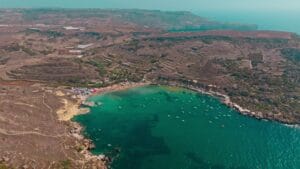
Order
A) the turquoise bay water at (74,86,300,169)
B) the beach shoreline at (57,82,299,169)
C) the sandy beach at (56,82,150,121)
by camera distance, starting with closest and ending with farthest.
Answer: the beach shoreline at (57,82,299,169) < the turquoise bay water at (74,86,300,169) < the sandy beach at (56,82,150,121)

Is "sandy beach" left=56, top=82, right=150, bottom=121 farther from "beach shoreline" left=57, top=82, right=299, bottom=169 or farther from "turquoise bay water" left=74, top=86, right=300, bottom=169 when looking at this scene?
"turquoise bay water" left=74, top=86, right=300, bottom=169

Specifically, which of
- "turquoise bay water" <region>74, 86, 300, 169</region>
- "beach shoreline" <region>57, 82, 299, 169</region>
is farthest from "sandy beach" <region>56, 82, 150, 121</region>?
"turquoise bay water" <region>74, 86, 300, 169</region>

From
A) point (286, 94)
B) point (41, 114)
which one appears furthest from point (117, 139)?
point (286, 94)

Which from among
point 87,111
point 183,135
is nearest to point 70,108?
point 87,111

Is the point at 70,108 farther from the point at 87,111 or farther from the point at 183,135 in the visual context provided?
the point at 183,135

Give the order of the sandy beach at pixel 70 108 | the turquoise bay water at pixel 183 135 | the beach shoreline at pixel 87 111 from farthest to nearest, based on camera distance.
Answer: the sandy beach at pixel 70 108
the turquoise bay water at pixel 183 135
the beach shoreline at pixel 87 111

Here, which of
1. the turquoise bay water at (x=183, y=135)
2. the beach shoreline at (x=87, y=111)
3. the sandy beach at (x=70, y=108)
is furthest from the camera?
the sandy beach at (x=70, y=108)

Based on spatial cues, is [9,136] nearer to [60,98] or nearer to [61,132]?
[61,132]

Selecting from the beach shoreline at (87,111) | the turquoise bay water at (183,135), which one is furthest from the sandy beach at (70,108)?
the turquoise bay water at (183,135)

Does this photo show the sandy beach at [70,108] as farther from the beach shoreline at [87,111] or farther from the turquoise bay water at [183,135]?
the turquoise bay water at [183,135]
